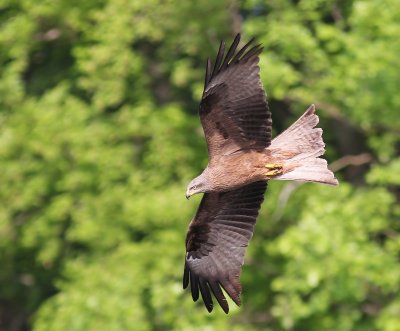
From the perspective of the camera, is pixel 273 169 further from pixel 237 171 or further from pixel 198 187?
pixel 198 187

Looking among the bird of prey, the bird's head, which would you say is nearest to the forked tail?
the bird of prey

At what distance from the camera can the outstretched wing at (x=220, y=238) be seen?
27.5 feet

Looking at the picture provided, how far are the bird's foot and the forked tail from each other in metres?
0.03

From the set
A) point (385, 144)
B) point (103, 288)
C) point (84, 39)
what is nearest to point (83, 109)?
point (84, 39)

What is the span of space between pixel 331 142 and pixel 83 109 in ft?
11.5

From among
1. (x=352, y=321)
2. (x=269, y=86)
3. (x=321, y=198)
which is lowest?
(x=352, y=321)

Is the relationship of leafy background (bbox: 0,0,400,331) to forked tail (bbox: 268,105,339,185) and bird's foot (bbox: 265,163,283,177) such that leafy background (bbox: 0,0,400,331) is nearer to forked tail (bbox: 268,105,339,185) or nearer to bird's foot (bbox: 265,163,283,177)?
forked tail (bbox: 268,105,339,185)

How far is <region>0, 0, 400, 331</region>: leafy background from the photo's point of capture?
12367 mm

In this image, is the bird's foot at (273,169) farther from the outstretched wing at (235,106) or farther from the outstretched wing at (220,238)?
the outstretched wing at (220,238)

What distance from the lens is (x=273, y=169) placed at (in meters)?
7.73

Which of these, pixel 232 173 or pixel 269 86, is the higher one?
pixel 232 173

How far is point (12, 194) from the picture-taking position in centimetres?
→ 1519

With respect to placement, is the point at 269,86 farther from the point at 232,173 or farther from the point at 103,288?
the point at 232,173

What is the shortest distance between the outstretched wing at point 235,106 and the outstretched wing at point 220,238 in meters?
0.66
